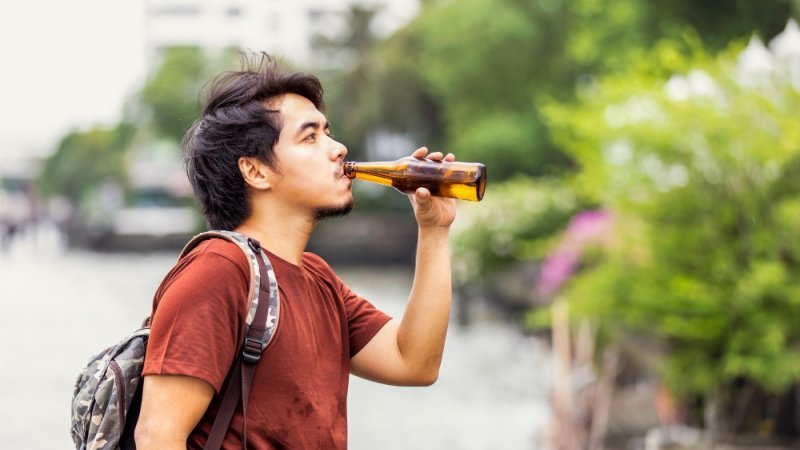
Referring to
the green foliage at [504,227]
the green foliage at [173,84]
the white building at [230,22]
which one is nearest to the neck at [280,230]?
the green foliage at [504,227]

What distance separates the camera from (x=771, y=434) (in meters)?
6.75

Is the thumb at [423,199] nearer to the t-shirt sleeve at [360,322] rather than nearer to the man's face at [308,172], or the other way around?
the man's face at [308,172]

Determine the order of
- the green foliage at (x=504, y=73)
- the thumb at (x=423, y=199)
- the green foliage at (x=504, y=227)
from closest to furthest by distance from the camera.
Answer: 1. the thumb at (x=423, y=199)
2. the green foliage at (x=504, y=227)
3. the green foliage at (x=504, y=73)

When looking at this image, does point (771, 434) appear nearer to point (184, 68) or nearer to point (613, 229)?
point (613, 229)

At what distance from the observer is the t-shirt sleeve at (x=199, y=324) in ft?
6.76

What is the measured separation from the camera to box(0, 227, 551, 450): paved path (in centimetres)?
1041

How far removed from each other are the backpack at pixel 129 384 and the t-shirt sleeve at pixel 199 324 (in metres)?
0.03

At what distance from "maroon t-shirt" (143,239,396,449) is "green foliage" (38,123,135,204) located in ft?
206

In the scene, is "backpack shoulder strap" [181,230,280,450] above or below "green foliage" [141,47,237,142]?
below

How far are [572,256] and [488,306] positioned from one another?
474 inches

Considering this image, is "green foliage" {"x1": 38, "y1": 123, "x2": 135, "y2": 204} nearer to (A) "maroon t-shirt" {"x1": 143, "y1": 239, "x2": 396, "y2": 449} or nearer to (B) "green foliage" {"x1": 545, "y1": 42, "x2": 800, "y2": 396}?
(B) "green foliage" {"x1": 545, "y1": 42, "x2": 800, "y2": 396}

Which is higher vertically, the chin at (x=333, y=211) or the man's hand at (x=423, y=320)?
the chin at (x=333, y=211)

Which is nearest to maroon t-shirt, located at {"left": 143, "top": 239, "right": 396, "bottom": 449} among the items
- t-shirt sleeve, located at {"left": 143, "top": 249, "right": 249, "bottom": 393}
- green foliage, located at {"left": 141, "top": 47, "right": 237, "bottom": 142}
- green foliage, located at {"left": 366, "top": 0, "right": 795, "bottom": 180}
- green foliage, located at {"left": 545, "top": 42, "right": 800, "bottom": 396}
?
t-shirt sleeve, located at {"left": 143, "top": 249, "right": 249, "bottom": 393}

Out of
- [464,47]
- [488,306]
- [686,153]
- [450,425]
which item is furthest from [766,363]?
[464,47]
